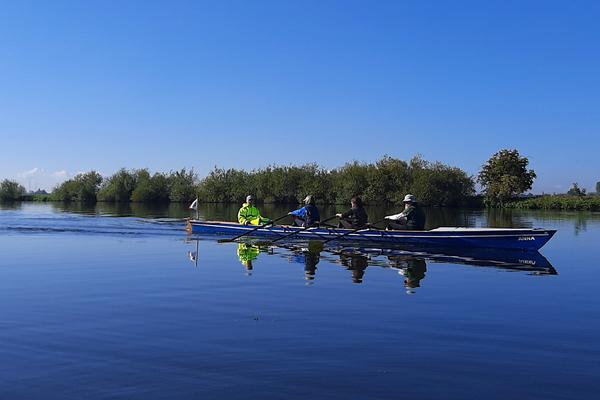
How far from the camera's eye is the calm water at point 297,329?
6578mm

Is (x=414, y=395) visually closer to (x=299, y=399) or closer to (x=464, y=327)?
(x=299, y=399)

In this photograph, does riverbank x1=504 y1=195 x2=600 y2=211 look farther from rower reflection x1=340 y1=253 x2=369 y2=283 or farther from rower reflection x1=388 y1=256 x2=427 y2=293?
rower reflection x1=340 y1=253 x2=369 y2=283

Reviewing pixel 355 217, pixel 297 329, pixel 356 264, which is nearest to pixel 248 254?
pixel 356 264

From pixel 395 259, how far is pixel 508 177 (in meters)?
62.2

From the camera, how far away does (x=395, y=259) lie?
18.8 metres

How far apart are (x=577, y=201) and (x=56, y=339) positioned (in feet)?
237

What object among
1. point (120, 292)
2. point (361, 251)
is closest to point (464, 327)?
point (120, 292)

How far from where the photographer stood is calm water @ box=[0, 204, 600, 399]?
6.58 m

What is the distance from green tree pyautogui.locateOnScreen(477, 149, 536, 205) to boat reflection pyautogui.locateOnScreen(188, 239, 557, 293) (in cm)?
5784

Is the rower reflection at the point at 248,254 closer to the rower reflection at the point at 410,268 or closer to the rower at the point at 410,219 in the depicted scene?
the rower reflection at the point at 410,268

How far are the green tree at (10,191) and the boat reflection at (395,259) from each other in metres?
102

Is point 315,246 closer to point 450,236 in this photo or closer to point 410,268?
point 450,236

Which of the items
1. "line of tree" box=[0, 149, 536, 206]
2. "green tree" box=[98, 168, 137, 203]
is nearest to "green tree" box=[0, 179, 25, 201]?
"line of tree" box=[0, 149, 536, 206]

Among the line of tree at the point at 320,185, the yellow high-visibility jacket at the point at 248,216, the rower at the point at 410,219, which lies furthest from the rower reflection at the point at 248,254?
the line of tree at the point at 320,185
